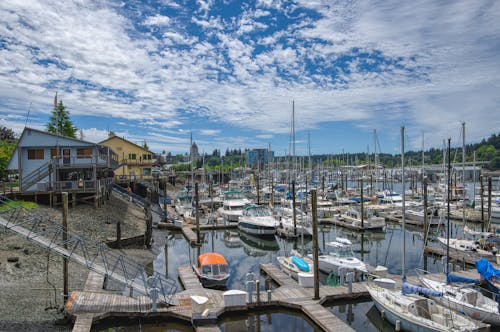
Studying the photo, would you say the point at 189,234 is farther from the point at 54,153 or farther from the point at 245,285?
the point at 245,285

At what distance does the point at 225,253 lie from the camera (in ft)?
126

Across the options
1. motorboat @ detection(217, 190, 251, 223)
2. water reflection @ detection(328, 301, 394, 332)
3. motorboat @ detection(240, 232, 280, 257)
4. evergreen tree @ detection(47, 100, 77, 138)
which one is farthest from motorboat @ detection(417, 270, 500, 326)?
evergreen tree @ detection(47, 100, 77, 138)

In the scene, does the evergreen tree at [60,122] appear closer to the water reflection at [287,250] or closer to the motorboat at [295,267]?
the water reflection at [287,250]

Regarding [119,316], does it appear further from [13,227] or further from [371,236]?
[371,236]

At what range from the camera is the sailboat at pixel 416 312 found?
16.1 metres

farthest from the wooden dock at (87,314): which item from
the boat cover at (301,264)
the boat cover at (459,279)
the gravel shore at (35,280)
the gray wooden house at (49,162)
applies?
the boat cover at (459,279)

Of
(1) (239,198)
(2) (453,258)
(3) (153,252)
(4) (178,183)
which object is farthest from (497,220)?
(4) (178,183)

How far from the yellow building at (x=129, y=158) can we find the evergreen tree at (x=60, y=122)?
10418 millimetres

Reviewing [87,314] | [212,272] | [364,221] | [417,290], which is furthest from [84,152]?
[417,290]

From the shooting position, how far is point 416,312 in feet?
57.6

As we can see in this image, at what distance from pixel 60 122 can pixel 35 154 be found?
103ft

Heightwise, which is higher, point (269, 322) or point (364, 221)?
point (364, 221)

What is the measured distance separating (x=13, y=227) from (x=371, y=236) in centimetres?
3974

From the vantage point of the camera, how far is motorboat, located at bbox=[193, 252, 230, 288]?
24375mm
